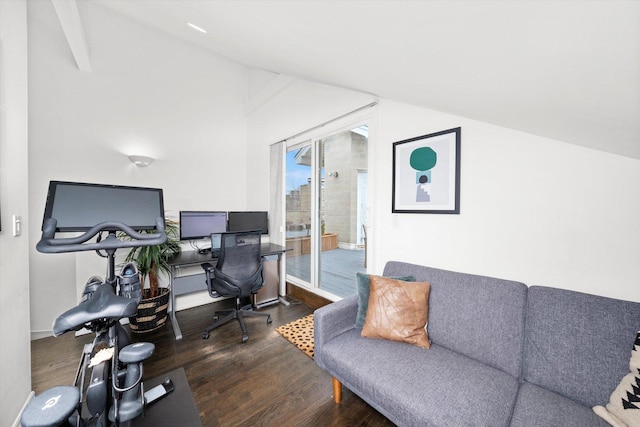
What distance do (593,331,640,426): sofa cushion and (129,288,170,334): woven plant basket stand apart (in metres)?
3.35

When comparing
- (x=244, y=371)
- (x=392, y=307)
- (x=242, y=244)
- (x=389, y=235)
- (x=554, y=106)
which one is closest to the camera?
(x=554, y=106)

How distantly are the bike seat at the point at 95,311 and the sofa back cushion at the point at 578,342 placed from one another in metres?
2.01

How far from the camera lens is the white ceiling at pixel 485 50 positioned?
1.98 ft

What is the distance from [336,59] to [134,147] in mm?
2963

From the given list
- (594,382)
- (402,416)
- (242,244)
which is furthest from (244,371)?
(594,382)

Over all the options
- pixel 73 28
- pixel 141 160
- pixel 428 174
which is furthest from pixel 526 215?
pixel 73 28

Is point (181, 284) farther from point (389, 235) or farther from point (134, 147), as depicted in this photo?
point (389, 235)

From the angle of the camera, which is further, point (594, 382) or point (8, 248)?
point (8, 248)

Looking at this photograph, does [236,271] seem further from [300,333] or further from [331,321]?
[331,321]

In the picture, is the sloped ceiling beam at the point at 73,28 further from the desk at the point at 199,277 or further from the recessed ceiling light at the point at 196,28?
the desk at the point at 199,277

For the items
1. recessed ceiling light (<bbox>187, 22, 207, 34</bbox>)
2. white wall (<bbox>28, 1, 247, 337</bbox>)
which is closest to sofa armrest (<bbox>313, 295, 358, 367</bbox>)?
recessed ceiling light (<bbox>187, 22, 207, 34</bbox>)

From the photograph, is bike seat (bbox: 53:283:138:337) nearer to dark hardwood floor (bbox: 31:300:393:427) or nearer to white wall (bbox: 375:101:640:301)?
dark hardwood floor (bbox: 31:300:393:427)

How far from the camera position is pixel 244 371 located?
1952 millimetres

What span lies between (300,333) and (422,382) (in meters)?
1.54
